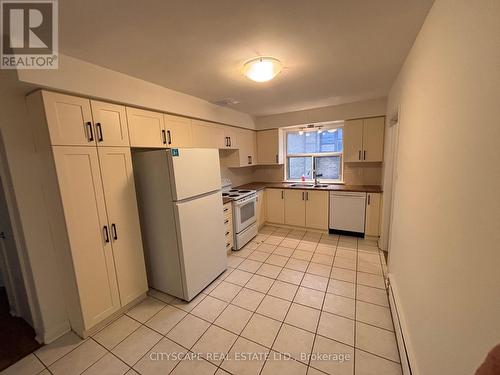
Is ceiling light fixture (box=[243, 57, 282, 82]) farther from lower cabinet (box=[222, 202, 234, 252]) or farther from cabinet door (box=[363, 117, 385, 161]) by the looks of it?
cabinet door (box=[363, 117, 385, 161])

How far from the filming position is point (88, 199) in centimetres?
175

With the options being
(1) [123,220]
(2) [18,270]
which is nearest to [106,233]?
(1) [123,220]

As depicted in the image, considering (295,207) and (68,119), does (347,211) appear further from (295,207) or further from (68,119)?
(68,119)

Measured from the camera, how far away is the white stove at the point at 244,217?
3.19 m

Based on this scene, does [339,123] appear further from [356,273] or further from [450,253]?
[450,253]

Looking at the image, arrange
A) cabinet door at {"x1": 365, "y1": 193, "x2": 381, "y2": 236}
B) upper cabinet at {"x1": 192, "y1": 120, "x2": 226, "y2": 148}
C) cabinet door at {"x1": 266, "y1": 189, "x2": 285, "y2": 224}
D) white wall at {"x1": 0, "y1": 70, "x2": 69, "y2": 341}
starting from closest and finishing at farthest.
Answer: white wall at {"x1": 0, "y1": 70, "x2": 69, "y2": 341}
upper cabinet at {"x1": 192, "y1": 120, "x2": 226, "y2": 148}
cabinet door at {"x1": 365, "y1": 193, "x2": 381, "y2": 236}
cabinet door at {"x1": 266, "y1": 189, "x2": 285, "y2": 224}

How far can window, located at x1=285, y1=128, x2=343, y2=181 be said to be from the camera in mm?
4129

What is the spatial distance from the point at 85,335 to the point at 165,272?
31.0 inches

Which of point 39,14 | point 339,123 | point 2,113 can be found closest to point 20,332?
point 2,113

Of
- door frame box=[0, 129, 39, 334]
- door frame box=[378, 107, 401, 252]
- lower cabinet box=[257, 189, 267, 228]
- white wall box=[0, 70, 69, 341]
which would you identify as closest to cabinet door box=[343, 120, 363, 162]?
door frame box=[378, 107, 401, 252]

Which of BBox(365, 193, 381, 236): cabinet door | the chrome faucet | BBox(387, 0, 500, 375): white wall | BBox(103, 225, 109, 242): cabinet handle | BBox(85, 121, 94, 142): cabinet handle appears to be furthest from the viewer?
the chrome faucet

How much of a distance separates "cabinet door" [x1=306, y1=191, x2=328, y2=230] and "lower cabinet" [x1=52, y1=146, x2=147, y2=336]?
288 centimetres

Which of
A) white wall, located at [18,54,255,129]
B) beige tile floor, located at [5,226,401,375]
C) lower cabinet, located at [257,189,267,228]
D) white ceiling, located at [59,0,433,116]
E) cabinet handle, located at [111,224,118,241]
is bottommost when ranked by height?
beige tile floor, located at [5,226,401,375]
